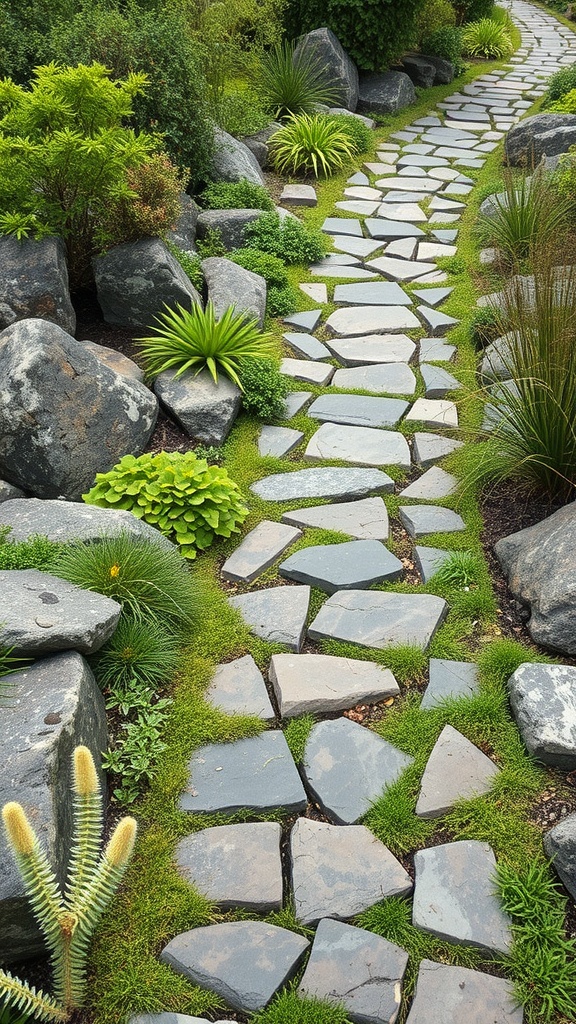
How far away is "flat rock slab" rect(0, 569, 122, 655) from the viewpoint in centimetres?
236

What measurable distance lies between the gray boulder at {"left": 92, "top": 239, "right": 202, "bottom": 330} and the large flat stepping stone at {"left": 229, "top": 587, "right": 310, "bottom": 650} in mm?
2151

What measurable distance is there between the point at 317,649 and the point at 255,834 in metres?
0.83

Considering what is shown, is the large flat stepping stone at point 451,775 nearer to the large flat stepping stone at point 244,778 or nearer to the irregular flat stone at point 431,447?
the large flat stepping stone at point 244,778

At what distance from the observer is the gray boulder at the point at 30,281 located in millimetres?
4203

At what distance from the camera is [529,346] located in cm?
324

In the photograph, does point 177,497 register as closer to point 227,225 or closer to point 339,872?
point 339,872

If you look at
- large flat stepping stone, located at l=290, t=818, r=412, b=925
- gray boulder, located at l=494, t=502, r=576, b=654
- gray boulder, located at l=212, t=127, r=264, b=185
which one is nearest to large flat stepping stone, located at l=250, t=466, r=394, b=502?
gray boulder, located at l=494, t=502, r=576, b=654

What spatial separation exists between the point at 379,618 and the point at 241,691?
64 cm

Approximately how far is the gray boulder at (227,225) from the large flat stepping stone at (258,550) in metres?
3.15

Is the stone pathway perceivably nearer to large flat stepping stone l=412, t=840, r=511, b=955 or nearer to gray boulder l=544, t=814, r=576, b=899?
large flat stepping stone l=412, t=840, r=511, b=955

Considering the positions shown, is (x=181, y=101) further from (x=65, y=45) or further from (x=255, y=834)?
(x=255, y=834)

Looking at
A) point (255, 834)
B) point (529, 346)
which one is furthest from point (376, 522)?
point (255, 834)

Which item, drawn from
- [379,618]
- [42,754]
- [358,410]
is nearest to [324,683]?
[379,618]

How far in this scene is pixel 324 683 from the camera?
278 cm
